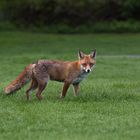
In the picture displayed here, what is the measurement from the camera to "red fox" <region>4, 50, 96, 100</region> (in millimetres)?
14562

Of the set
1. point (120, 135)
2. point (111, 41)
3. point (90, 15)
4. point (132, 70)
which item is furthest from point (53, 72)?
point (90, 15)

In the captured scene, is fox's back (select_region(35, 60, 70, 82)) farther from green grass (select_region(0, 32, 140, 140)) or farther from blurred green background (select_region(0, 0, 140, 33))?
blurred green background (select_region(0, 0, 140, 33))

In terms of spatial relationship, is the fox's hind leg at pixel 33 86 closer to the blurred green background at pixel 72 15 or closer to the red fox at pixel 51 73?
the red fox at pixel 51 73

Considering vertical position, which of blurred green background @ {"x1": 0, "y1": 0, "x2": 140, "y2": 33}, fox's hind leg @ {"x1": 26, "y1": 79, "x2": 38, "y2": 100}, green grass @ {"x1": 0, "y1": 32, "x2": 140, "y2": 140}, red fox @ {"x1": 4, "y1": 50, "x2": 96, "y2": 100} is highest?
blurred green background @ {"x1": 0, "y1": 0, "x2": 140, "y2": 33}

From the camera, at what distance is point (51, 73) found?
48.5 ft

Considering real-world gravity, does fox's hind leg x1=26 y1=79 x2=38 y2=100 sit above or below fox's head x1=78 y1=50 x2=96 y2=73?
below

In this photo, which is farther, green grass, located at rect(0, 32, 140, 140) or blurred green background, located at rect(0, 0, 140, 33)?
blurred green background, located at rect(0, 0, 140, 33)

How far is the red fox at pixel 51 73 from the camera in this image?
573 inches

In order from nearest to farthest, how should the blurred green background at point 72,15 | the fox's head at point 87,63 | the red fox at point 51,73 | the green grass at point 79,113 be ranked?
the green grass at point 79,113 < the fox's head at point 87,63 < the red fox at point 51,73 < the blurred green background at point 72,15

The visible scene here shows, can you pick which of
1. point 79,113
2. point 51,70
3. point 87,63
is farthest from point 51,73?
point 79,113

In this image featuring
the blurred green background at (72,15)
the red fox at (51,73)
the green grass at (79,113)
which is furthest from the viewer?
the blurred green background at (72,15)

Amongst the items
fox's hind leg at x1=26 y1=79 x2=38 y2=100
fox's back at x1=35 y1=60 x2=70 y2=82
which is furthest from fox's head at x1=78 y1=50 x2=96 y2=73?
fox's hind leg at x1=26 y1=79 x2=38 y2=100

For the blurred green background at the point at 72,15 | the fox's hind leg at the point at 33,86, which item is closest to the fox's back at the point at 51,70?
the fox's hind leg at the point at 33,86

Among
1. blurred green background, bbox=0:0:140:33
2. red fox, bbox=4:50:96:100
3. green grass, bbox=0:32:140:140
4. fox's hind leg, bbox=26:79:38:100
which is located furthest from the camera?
blurred green background, bbox=0:0:140:33
